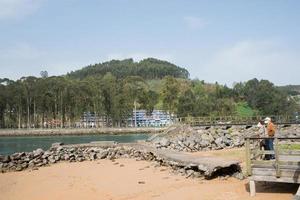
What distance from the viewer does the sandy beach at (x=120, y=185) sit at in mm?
16000

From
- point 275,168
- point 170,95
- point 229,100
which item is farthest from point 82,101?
point 275,168

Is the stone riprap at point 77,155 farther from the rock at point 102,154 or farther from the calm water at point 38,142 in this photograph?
the calm water at point 38,142

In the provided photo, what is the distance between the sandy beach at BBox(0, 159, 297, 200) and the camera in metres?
16.0

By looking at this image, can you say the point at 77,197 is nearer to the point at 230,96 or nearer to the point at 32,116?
the point at 32,116

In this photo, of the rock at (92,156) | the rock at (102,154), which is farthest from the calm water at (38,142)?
the rock at (102,154)

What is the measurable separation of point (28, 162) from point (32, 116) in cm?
9367

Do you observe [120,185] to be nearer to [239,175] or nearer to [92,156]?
[239,175]

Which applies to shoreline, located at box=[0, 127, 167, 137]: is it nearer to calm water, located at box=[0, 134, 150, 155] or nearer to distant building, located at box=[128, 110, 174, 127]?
distant building, located at box=[128, 110, 174, 127]

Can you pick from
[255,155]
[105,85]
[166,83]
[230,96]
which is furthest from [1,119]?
[255,155]

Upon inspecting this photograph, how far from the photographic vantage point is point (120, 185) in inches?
819

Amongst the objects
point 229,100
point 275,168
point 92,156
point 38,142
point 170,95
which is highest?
point 170,95

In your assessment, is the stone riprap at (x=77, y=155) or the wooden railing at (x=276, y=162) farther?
the stone riprap at (x=77, y=155)

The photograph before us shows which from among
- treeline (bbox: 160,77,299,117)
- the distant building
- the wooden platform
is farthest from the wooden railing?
the distant building

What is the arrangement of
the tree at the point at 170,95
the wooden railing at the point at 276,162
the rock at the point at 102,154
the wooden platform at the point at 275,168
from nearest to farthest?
1. the wooden platform at the point at 275,168
2. the wooden railing at the point at 276,162
3. the rock at the point at 102,154
4. the tree at the point at 170,95
